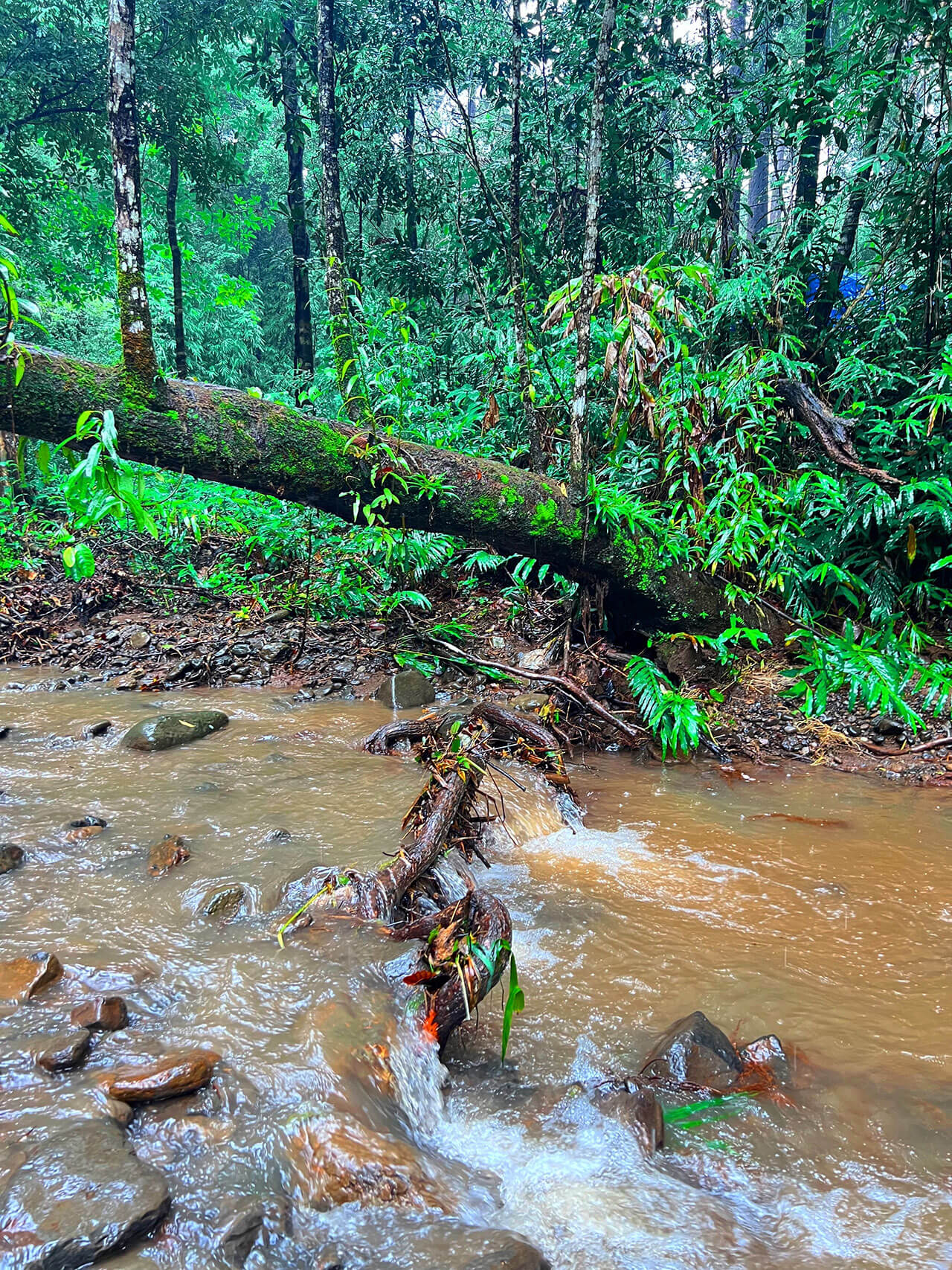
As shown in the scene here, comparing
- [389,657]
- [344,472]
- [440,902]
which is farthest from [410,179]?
[440,902]

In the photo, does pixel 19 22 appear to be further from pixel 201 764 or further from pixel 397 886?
pixel 397 886

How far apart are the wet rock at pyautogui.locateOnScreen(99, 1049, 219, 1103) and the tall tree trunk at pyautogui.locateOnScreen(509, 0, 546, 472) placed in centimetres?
538

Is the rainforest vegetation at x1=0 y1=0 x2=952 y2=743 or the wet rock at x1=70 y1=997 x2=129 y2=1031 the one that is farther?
the rainforest vegetation at x1=0 y1=0 x2=952 y2=743

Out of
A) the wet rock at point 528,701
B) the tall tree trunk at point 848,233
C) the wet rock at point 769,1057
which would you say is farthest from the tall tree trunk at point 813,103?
the wet rock at point 769,1057

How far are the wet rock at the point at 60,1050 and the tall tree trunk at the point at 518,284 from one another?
5417 millimetres

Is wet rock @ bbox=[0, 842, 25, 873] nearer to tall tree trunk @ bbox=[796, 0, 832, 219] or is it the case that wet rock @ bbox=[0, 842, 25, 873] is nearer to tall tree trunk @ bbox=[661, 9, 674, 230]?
tall tree trunk @ bbox=[796, 0, 832, 219]

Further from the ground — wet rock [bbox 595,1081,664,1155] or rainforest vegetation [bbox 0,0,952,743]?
rainforest vegetation [bbox 0,0,952,743]

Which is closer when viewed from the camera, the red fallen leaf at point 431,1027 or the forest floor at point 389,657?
the red fallen leaf at point 431,1027

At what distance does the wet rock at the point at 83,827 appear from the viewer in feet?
11.3

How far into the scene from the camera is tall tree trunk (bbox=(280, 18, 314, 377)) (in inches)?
413

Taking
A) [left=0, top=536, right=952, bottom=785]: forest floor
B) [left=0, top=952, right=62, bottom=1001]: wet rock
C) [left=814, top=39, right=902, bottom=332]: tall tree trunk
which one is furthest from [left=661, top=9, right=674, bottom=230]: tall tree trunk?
[left=0, top=952, right=62, bottom=1001]: wet rock

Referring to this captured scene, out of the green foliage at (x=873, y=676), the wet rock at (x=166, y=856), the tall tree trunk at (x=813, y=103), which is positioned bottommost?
the wet rock at (x=166, y=856)

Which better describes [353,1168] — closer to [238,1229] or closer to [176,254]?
[238,1229]

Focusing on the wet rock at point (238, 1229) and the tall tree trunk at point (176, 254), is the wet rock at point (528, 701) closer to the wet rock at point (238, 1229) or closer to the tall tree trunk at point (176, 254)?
the wet rock at point (238, 1229)
